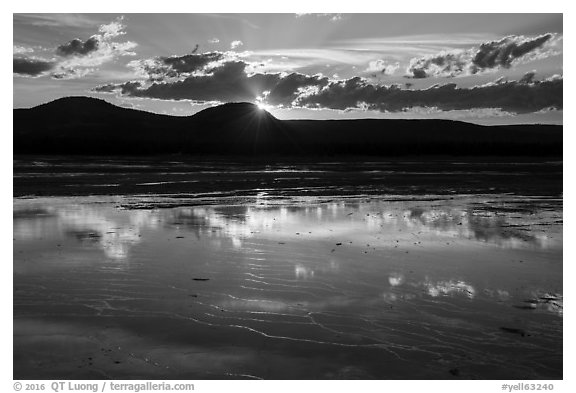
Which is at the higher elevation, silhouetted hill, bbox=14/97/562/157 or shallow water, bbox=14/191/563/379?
silhouetted hill, bbox=14/97/562/157

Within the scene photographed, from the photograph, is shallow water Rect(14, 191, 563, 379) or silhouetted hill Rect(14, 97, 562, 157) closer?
shallow water Rect(14, 191, 563, 379)

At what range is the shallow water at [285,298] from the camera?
21.6 ft

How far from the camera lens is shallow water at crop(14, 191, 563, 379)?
657 cm

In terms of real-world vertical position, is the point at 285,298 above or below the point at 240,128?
below

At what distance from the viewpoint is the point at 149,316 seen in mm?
7910

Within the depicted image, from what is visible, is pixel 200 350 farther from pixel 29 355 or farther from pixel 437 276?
pixel 437 276

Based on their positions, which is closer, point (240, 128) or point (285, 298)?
point (285, 298)

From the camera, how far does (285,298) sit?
872cm

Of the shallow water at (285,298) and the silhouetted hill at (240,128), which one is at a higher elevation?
the silhouetted hill at (240,128)

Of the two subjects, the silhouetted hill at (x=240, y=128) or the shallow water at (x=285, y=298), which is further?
the silhouetted hill at (x=240, y=128)

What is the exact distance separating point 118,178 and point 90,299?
24227mm
